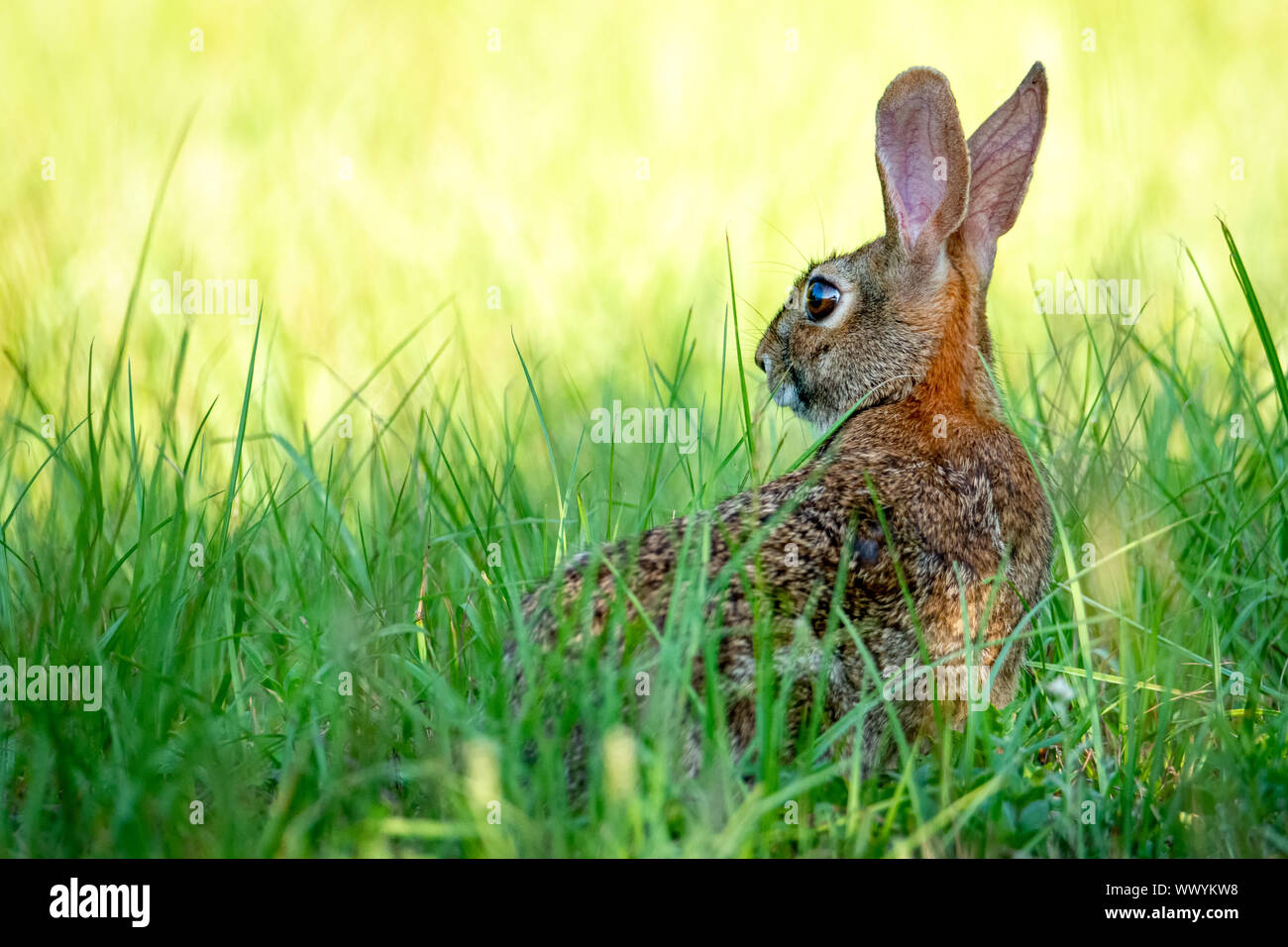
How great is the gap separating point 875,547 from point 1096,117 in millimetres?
4529

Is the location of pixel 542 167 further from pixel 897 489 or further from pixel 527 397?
pixel 897 489

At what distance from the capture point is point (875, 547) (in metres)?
4.27

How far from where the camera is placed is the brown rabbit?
13.2 feet

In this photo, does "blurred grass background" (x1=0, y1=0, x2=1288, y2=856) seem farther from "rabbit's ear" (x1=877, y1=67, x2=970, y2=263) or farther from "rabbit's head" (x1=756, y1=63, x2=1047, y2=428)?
"rabbit's ear" (x1=877, y1=67, x2=970, y2=263)

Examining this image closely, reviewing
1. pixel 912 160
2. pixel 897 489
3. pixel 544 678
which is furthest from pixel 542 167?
pixel 544 678

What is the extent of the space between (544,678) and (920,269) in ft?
7.96

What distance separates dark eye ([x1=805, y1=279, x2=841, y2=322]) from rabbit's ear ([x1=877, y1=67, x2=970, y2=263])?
0.32m

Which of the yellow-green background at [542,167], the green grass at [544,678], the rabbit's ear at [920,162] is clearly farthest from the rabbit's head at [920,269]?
the yellow-green background at [542,167]

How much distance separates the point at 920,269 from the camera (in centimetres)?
543

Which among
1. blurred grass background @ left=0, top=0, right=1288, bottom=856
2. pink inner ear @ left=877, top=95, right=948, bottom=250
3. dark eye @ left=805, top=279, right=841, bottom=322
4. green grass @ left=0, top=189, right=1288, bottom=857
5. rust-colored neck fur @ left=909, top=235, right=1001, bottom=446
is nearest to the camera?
green grass @ left=0, top=189, right=1288, bottom=857

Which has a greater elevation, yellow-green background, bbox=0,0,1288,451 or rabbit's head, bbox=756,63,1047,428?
yellow-green background, bbox=0,0,1288,451

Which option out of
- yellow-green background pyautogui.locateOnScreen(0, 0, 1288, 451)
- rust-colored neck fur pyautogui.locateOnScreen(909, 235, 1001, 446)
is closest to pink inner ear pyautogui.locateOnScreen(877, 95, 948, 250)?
rust-colored neck fur pyautogui.locateOnScreen(909, 235, 1001, 446)

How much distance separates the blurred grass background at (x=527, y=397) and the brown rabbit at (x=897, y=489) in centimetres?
23
